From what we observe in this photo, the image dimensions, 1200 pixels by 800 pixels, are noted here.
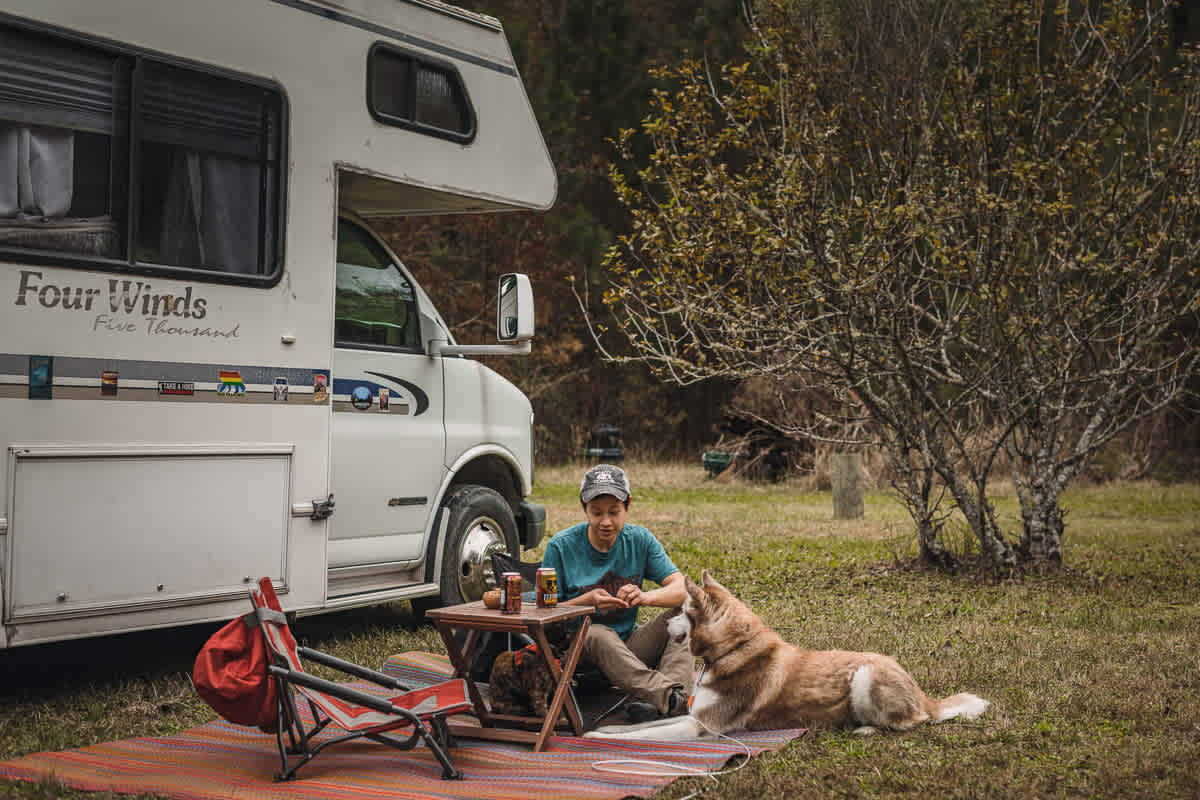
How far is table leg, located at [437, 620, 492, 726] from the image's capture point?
16.9ft

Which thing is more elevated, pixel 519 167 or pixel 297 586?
pixel 519 167

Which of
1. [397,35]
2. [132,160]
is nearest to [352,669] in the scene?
[132,160]

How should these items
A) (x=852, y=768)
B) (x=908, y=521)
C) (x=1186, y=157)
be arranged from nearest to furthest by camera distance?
(x=852, y=768) → (x=1186, y=157) → (x=908, y=521)

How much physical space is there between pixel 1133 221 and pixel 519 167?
16.4 ft

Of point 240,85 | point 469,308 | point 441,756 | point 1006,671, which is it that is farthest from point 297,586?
point 469,308

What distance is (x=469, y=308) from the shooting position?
2042 centimetres

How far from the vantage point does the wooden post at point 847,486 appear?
47.2 ft

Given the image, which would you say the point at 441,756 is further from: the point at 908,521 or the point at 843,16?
the point at 908,521

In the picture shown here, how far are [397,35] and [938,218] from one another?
439 cm

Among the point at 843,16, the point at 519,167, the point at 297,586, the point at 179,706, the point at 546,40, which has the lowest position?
the point at 179,706

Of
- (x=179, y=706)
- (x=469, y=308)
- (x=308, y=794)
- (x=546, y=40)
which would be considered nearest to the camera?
(x=308, y=794)

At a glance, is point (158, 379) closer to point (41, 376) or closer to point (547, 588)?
point (41, 376)

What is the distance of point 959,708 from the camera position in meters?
5.37

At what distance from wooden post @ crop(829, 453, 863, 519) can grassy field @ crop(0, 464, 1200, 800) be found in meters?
1.30
